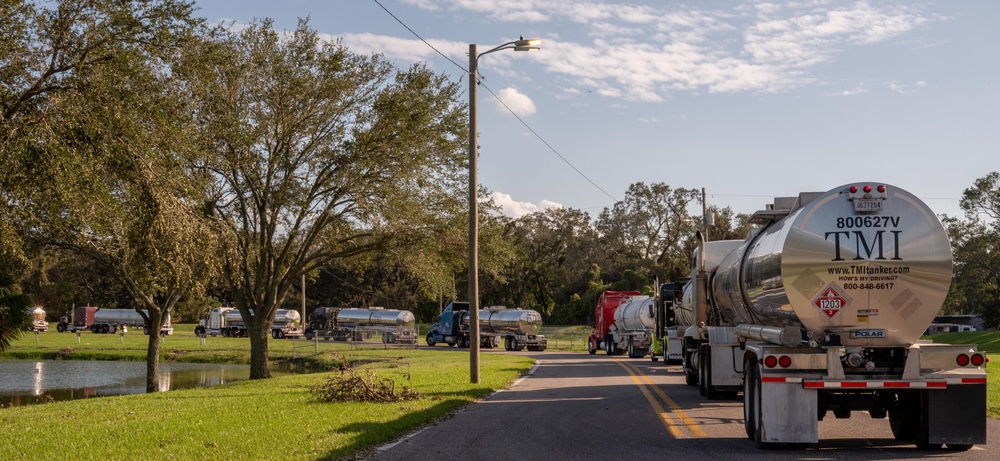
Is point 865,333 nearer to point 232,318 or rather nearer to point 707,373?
point 707,373

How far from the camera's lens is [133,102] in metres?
15.4

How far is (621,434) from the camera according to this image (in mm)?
13102

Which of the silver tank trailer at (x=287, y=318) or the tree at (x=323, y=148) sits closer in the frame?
the tree at (x=323, y=148)

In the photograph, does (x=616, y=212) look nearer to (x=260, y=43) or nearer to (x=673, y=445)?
(x=260, y=43)

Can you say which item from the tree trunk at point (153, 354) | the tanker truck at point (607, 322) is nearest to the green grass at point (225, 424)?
the tree trunk at point (153, 354)

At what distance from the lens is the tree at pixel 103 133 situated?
13812 mm

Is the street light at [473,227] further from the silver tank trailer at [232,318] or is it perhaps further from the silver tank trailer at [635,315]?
the silver tank trailer at [232,318]

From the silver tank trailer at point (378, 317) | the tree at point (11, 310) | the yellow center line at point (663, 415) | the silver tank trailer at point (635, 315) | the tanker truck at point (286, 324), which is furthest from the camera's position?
the tanker truck at point (286, 324)

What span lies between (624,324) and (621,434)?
34.0 m

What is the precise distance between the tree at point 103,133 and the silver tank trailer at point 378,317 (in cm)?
5424

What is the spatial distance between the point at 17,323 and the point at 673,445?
55.8 feet

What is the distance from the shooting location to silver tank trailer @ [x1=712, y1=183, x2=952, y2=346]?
460 inches

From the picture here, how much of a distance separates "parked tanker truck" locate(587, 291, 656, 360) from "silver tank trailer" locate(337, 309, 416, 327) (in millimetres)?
21478

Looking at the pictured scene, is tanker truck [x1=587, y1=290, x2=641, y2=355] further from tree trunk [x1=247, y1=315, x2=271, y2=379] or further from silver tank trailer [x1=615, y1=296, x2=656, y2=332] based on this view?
tree trunk [x1=247, y1=315, x2=271, y2=379]
